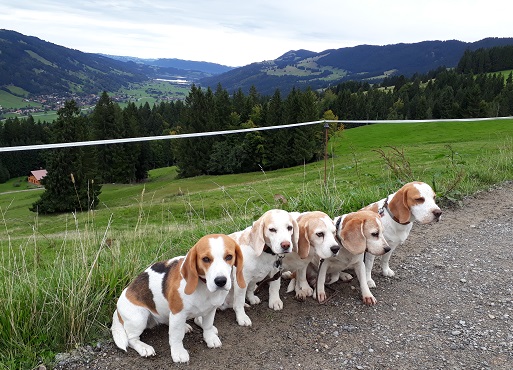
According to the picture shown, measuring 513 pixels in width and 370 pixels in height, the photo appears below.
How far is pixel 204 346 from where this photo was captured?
3553mm

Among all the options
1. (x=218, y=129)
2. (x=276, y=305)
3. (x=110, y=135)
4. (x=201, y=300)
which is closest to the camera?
(x=201, y=300)

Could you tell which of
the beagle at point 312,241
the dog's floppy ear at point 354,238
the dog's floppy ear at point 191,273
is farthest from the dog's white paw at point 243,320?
the dog's floppy ear at point 354,238

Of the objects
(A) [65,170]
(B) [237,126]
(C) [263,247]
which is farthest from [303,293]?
(B) [237,126]

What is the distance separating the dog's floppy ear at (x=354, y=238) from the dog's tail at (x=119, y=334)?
88.1 inches

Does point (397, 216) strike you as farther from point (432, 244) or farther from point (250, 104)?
point (250, 104)

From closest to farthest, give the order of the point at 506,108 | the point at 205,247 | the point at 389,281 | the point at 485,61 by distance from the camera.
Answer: the point at 205,247
the point at 389,281
the point at 506,108
the point at 485,61

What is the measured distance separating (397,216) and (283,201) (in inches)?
91.4

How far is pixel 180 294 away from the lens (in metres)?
3.10

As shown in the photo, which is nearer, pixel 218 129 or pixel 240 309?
pixel 240 309

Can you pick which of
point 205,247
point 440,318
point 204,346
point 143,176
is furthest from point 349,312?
point 143,176

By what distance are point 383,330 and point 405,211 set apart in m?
1.31

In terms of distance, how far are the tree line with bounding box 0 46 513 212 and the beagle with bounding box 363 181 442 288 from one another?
34.2 meters

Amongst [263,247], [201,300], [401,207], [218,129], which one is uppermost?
[401,207]

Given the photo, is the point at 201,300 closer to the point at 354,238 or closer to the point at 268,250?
the point at 268,250
